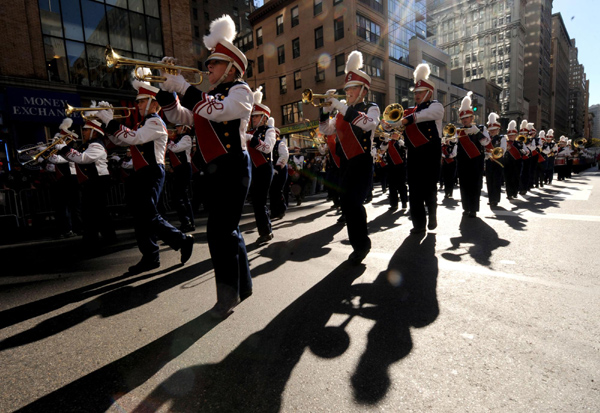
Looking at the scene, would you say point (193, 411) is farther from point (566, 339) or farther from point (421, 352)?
point (566, 339)

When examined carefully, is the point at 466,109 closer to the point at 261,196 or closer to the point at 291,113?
the point at 261,196

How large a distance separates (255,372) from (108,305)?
6.53 ft

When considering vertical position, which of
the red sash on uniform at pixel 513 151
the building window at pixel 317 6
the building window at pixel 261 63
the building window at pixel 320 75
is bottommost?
the red sash on uniform at pixel 513 151

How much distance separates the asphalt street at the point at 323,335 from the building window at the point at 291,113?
99.6 ft

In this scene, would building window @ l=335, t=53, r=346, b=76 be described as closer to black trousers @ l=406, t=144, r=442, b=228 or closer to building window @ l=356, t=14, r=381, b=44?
building window @ l=356, t=14, r=381, b=44

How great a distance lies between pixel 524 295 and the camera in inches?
117

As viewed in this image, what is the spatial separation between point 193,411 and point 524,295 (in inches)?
110

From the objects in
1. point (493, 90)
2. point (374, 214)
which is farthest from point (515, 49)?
point (374, 214)

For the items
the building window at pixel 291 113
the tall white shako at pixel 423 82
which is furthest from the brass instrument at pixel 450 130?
the building window at pixel 291 113

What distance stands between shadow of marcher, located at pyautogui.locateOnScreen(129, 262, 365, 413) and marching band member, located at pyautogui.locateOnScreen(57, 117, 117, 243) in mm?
4938

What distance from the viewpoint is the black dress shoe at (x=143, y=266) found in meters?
4.30

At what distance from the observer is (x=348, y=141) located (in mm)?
4301

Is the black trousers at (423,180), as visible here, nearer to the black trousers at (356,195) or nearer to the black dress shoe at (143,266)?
the black trousers at (356,195)

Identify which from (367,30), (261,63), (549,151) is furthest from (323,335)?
(261,63)
